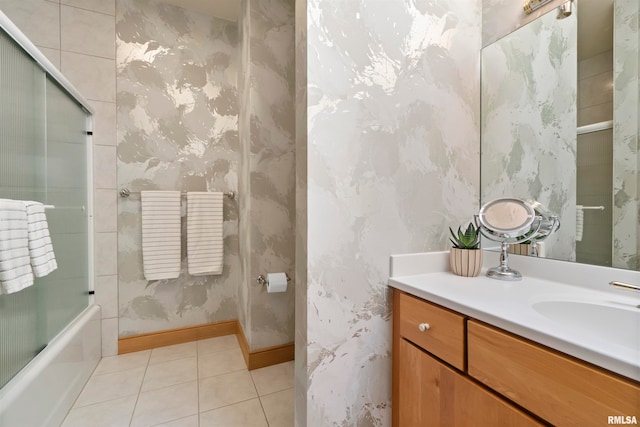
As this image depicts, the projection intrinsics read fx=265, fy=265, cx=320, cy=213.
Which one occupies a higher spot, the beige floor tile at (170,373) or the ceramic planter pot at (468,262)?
the ceramic planter pot at (468,262)

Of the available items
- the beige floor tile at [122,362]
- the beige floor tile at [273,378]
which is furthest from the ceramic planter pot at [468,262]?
the beige floor tile at [122,362]

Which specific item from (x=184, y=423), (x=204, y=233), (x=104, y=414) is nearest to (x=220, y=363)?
(x=184, y=423)

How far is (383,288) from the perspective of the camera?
1.00 m

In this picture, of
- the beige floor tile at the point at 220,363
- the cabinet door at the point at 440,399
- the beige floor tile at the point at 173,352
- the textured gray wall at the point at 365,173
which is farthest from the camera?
the beige floor tile at the point at 173,352

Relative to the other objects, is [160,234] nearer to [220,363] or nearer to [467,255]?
[220,363]

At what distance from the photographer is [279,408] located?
4.59ft

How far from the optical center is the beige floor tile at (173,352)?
1.84 m

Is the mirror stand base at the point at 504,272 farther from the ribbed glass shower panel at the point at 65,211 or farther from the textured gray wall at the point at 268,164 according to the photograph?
the ribbed glass shower panel at the point at 65,211

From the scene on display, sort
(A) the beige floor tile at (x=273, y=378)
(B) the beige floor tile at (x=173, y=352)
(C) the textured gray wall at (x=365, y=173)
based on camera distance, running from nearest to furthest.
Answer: (C) the textured gray wall at (x=365, y=173) → (A) the beige floor tile at (x=273, y=378) → (B) the beige floor tile at (x=173, y=352)

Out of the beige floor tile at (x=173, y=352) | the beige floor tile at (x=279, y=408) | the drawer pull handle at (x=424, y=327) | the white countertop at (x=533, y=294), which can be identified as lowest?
the beige floor tile at (x=279, y=408)

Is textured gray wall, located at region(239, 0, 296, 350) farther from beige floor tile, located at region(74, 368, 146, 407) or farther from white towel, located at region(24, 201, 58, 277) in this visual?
white towel, located at region(24, 201, 58, 277)

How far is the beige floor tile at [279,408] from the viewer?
131 centimetres

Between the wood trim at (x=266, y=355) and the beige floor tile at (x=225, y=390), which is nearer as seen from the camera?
the beige floor tile at (x=225, y=390)

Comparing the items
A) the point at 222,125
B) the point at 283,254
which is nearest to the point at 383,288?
the point at 283,254
